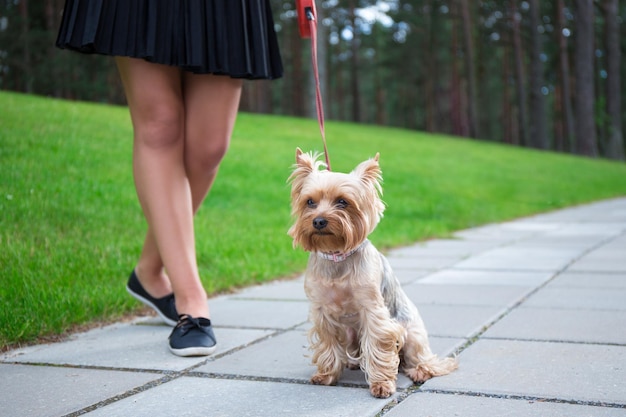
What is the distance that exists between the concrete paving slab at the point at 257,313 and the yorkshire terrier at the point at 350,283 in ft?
3.50

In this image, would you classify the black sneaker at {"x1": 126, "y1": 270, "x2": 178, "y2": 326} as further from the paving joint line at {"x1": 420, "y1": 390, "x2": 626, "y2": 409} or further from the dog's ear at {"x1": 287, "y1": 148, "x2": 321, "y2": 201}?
the paving joint line at {"x1": 420, "y1": 390, "x2": 626, "y2": 409}

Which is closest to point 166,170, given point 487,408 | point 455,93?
point 487,408

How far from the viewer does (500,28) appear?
4022cm

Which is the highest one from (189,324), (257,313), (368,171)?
(368,171)

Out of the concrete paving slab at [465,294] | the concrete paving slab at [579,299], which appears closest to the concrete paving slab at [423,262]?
the concrete paving slab at [465,294]

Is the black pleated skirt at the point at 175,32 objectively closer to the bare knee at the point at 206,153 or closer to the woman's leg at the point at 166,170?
the woman's leg at the point at 166,170

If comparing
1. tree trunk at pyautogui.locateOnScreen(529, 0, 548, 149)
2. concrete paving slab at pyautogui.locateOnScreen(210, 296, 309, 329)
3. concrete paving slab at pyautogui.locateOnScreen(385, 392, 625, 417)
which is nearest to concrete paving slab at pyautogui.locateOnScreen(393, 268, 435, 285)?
concrete paving slab at pyautogui.locateOnScreen(210, 296, 309, 329)

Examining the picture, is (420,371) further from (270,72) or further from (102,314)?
(102,314)

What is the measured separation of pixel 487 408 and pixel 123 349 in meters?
1.85

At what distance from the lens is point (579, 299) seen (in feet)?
15.4

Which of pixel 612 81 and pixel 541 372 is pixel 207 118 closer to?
pixel 541 372

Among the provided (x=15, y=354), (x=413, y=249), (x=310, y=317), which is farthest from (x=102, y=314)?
(x=413, y=249)

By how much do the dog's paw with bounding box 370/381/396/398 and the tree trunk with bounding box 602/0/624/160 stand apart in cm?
2955

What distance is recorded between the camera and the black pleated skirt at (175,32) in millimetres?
3512
